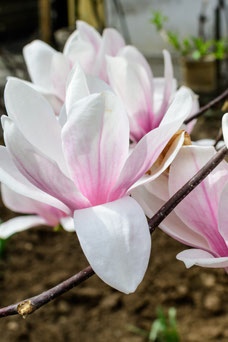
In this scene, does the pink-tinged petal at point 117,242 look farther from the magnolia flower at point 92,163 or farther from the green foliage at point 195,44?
the green foliage at point 195,44

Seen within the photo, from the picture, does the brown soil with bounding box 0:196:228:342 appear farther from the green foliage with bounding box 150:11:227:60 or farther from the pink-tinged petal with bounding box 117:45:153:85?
the pink-tinged petal with bounding box 117:45:153:85

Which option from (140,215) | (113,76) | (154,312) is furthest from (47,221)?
(154,312)

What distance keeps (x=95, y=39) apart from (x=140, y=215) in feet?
1.07

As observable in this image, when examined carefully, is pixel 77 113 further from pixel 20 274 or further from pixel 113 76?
Result: pixel 20 274

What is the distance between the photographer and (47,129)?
0.40 m

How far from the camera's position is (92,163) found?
15.1 inches

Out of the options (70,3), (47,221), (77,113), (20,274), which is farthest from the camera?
(70,3)

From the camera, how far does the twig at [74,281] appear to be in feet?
1.07

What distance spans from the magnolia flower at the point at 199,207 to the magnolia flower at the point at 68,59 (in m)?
0.23

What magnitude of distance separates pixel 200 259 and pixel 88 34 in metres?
0.35

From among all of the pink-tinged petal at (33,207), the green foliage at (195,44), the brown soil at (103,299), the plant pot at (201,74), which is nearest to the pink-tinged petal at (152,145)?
the pink-tinged petal at (33,207)

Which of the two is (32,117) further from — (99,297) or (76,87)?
(99,297)

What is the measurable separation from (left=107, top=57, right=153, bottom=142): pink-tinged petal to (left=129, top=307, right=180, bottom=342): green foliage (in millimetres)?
1155

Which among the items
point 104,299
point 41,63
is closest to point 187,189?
point 41,63
